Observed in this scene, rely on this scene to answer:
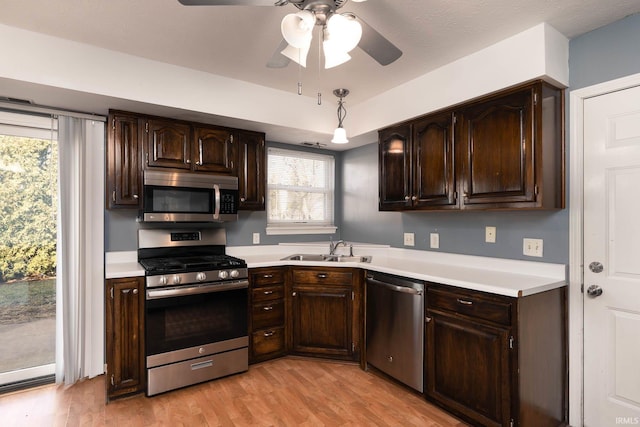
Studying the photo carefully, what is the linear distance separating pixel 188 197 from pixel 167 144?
47 cm

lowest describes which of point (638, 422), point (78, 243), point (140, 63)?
point (638, 422)

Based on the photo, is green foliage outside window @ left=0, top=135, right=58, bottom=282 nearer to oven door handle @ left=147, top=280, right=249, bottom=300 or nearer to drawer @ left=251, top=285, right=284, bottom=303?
oven door handle @ left=147, top=280, right=249, bottom=300

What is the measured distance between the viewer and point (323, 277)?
10.0 ft

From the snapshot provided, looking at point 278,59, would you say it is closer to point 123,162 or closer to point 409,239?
point 123,162

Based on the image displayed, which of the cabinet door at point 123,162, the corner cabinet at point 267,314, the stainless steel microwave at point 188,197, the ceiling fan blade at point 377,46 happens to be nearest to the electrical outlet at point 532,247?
the ceiling fan blade at point 377,46

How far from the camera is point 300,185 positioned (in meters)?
3.99

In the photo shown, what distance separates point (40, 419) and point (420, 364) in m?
2.54

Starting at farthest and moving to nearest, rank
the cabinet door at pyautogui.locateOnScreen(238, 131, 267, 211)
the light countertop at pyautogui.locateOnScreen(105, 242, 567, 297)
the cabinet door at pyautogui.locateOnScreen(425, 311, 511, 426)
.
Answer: the cabinet door at pyautogui.locateOnScreen(238, 131, 267, 211) < the light countertop at pyautogui.locateOnScreen(105, 242, 567, 297) < the cabinet door at pyautogui.locateOnScreen(425, 311, 511, 426)

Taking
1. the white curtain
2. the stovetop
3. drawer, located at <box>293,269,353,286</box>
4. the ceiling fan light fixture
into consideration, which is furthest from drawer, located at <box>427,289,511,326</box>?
the white curtain

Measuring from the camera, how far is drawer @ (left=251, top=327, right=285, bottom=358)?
9.78ft

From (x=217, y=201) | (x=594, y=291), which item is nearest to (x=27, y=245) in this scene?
(x=217, y=201)

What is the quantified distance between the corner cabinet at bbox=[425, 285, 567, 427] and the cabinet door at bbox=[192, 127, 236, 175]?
6.73ft

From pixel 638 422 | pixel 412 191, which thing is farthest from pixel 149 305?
pixel 638 422

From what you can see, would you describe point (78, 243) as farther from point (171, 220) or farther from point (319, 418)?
point (319, 418)
